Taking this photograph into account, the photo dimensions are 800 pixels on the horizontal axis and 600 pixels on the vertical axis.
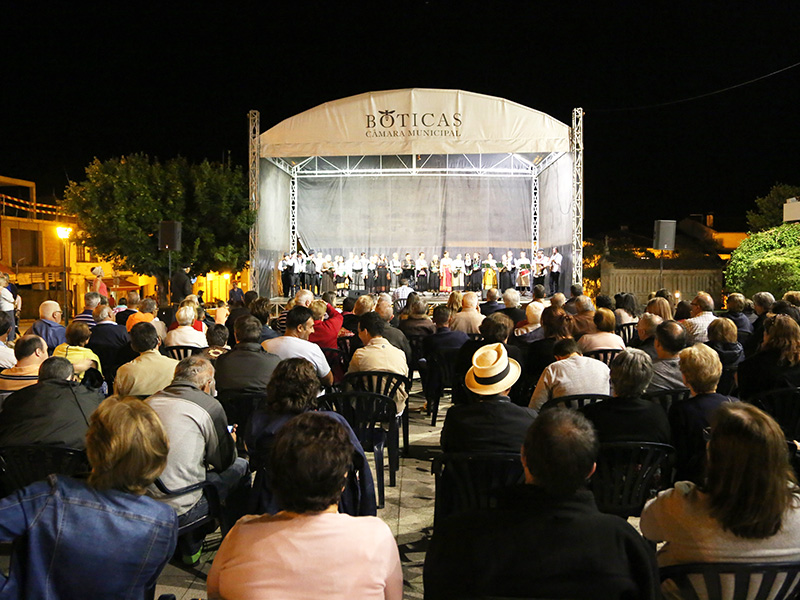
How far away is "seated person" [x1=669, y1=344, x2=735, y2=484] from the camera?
303 cm

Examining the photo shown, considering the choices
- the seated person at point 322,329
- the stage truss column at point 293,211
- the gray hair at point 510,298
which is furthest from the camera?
the stage truss column at point 293,211

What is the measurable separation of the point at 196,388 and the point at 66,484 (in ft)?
4.27

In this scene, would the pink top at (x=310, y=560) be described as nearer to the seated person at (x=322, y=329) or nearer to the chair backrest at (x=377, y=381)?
the chair backrest at (x=377, y=381)

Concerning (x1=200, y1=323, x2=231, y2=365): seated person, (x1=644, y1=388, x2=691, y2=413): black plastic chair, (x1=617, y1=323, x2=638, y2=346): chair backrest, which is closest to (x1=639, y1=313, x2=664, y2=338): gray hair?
(x1=617, y1=323, x2=638, y2=346): chair backrest

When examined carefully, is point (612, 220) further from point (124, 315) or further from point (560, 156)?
point (124, 315)

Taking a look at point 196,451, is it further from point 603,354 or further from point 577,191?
point 577,191

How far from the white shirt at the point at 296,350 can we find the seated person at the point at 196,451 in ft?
4.03

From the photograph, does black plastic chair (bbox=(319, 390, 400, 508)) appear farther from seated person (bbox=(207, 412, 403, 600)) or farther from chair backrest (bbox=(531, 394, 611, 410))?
seated person (bbox=(207, 412, 403, 600))

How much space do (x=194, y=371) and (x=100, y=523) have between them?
4.64 feet

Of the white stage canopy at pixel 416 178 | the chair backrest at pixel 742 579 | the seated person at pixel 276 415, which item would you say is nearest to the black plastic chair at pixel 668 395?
the seated person at pixel 276 415

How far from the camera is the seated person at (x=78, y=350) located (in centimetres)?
449

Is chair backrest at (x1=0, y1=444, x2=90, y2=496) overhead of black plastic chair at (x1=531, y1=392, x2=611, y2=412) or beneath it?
beneath

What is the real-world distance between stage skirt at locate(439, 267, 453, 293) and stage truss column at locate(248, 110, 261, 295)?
181 inches

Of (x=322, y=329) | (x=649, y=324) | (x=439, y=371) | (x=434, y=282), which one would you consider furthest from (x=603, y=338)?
(x=434, y=282)
